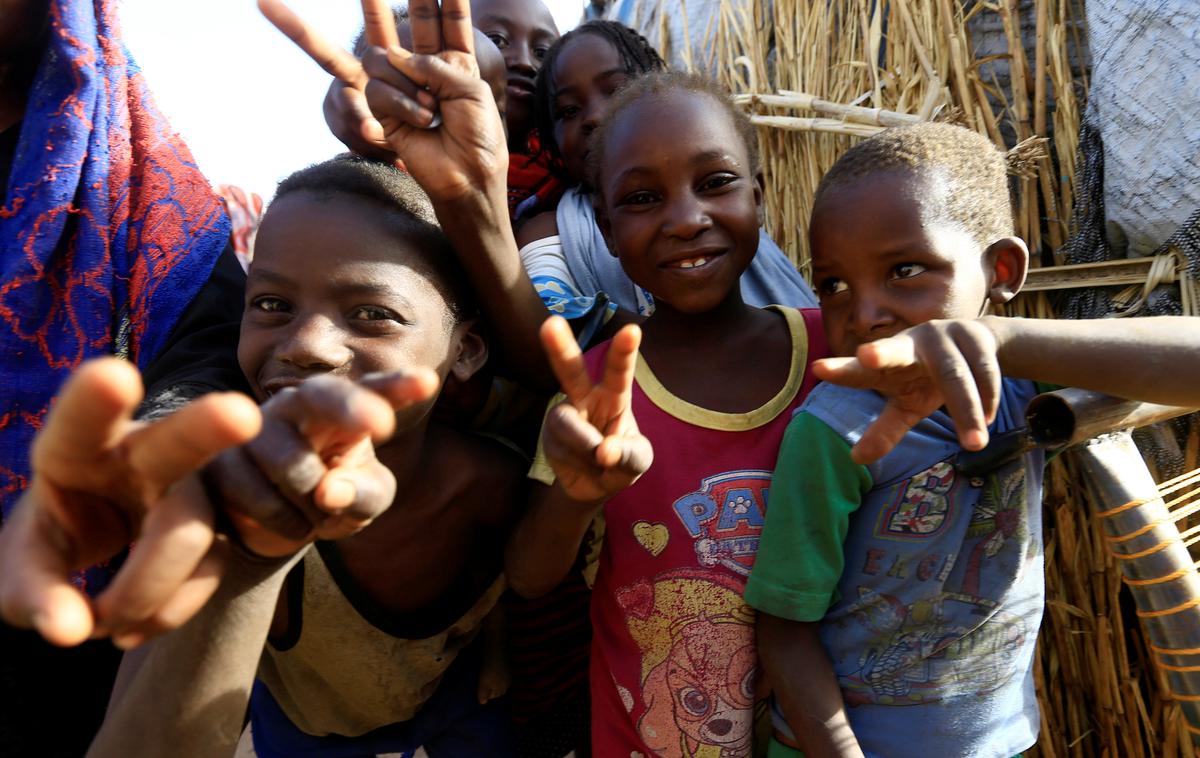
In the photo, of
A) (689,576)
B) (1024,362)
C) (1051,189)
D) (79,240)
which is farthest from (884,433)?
(79,240)

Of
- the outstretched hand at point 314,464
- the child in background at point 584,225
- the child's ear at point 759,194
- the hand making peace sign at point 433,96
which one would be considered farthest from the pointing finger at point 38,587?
the child's ear at point 759,194

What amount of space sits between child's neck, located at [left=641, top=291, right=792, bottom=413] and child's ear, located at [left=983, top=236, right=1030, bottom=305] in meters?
0.37

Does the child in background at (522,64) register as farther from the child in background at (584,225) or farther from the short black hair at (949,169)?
the short black hair at (949,169)

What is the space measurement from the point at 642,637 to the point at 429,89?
3.31 ft

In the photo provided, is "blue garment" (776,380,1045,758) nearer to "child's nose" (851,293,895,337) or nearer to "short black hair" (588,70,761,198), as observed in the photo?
"child's nose" (851,293,895,337)

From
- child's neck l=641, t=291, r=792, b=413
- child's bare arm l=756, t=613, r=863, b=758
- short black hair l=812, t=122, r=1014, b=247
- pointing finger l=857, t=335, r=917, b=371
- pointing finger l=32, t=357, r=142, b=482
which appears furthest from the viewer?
child's neck l=641, t=291, r=792, b=413

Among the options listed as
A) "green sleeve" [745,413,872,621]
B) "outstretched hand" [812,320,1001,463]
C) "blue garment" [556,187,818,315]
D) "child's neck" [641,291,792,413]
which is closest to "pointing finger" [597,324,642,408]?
"outstretched hand" [812,320,1001,463]

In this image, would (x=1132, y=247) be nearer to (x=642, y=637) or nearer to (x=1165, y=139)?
(x=1165, y=139)

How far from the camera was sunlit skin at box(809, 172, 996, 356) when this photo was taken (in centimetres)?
131

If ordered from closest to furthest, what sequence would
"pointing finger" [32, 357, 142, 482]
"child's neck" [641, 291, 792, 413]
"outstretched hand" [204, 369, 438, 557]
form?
1. "pointing finger" [32, 357, 142, 482]
2. "outstretched hand" [204, 369, 438, 557]
3. "child's neck" [641, 291, 792, 413]

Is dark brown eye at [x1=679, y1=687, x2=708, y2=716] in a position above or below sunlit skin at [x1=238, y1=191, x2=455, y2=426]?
below

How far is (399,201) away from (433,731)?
111 cm

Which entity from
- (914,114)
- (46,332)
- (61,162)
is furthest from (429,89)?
(914,114)

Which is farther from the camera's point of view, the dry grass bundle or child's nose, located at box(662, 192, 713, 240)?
the dry grass bundle
